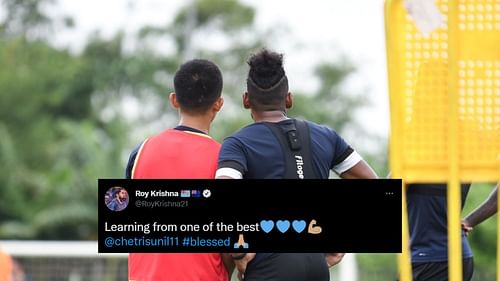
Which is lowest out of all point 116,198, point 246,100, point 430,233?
point 430,233

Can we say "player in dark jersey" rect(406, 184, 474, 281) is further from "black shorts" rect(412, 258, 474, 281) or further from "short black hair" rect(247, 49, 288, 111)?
"short black hair" rect(247, 49, 288, 111)

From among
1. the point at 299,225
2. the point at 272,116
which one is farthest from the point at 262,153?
the point at 299,225


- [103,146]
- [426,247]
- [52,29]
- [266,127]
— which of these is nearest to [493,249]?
[103,146]

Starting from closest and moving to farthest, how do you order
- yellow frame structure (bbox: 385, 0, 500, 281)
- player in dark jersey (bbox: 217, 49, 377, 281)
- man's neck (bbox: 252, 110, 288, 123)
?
yellow frame structure (bbox: 385, 0, 500, 281) → player in dark jersey (bbox: 217, 49, 377, 281) → man's neck (bbox: 252, 110, 288, 123)

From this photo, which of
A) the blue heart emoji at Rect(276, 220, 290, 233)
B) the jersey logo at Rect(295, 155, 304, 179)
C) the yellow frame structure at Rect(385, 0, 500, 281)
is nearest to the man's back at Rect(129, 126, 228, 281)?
the jersey logo at Rect(295, 155, 304, 179)

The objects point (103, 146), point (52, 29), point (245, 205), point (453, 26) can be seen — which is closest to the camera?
point (453, 26)

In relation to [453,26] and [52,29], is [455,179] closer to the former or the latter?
[453,26]

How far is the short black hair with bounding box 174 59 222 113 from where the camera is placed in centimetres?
462

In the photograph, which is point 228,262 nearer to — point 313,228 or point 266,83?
point 313,228

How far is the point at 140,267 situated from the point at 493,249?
15708 mm

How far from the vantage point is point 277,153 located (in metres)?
4.29

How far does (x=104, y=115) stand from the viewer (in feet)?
102
